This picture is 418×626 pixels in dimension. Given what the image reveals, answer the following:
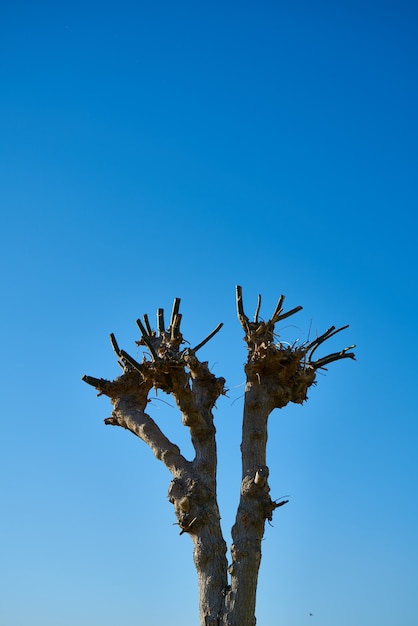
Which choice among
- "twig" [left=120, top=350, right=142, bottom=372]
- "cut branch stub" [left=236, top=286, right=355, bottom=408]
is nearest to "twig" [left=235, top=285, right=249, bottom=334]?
"cut branch stub" [left=236, top=286, right=355, bottom=408]

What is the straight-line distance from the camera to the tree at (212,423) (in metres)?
7.90

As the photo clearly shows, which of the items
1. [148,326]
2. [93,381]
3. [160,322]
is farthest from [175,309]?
[93,381]

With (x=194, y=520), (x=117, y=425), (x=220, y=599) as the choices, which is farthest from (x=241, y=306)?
(x=220, y=599)

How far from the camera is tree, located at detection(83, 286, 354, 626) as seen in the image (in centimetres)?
790

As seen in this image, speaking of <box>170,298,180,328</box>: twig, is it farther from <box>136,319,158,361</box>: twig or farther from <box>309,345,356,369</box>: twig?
<box>309,345,356,369</box>: twig

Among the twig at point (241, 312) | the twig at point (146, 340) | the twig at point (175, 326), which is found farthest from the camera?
the twig at point (241, 312)

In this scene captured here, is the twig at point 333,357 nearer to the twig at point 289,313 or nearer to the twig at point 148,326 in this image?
the twig at point 289,313

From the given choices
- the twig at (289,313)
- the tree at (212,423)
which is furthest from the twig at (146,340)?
A: the twig at (289,313)

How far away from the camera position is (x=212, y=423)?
9.39 metres

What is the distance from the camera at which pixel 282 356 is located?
31.2ft

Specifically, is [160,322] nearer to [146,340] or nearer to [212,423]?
[146,340]

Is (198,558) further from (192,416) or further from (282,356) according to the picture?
Result: (282,356)

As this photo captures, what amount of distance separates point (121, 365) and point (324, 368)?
3.13 metres

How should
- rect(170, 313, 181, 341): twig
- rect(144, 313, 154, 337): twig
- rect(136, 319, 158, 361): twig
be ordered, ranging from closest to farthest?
1. rect(136, 319, 158, 361): twig
2. rect(170, 313, 181, 341): twig
3. rect(144, 313, 154, 337): twig
